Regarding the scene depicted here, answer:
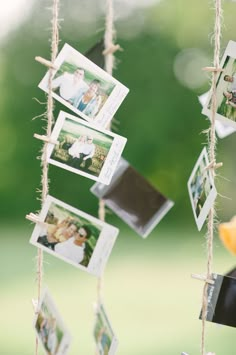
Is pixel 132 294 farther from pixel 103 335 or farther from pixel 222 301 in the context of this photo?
pixel 222 301

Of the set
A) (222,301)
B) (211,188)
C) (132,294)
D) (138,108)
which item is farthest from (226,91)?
(138,108)

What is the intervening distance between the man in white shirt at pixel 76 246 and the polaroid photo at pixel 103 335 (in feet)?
0.39

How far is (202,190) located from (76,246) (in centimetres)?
18

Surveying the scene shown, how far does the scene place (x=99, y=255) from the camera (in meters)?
0.81

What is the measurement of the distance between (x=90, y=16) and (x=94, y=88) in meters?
4.60

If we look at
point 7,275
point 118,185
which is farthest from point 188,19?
point 118,185

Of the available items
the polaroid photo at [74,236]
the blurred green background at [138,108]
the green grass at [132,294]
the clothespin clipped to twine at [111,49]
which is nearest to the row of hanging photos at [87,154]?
the polaroid photo at [74,236]

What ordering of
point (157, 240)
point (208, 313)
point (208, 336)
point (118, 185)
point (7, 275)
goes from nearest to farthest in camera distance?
point (208, 313) → point (118, 185) → point (208, 336) → point (7, 275) → point (157, 240)

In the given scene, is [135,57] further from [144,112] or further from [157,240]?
[157,240]

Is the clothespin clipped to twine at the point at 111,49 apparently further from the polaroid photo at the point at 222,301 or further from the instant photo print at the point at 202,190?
the polaroid photo at the point at 222,301

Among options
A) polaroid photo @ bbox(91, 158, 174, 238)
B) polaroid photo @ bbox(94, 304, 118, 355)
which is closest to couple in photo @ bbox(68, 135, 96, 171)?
polaroid photo @ bbox(91, 158, 174, 238)

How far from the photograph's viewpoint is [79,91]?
0.77 meters

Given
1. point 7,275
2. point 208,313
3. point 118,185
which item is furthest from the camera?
point 7,275

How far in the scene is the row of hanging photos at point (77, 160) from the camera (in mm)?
764
